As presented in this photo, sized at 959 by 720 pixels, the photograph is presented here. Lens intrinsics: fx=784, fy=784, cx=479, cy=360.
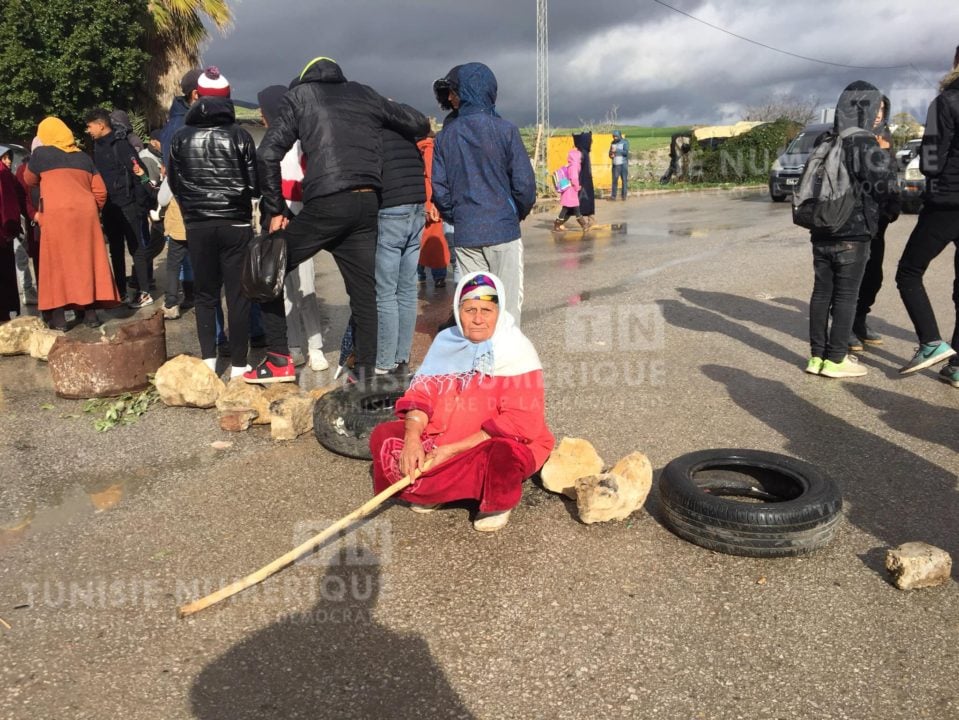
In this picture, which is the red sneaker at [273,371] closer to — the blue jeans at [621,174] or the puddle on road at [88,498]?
the puddle on road at [88,498]

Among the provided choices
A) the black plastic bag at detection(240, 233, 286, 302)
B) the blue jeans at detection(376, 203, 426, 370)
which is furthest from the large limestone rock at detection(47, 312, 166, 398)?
the blue jeans at detection(376, 203, 426, 370)

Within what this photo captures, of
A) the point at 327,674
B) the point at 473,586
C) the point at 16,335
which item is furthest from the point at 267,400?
the point at 16,335

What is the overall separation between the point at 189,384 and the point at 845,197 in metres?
4.87

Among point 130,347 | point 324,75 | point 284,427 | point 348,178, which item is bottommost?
point 284,427

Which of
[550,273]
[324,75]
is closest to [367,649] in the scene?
[324,75]

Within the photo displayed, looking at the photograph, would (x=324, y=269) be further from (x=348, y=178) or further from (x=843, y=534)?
(x=843, y=534)

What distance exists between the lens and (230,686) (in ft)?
8.94

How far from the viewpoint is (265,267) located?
5.07 meters

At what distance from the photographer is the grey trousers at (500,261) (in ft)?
17.9

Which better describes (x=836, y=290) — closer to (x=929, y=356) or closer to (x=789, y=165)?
(x=929, y=356)

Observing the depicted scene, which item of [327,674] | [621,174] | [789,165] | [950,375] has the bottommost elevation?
[327,674]

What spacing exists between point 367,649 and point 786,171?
859 inches

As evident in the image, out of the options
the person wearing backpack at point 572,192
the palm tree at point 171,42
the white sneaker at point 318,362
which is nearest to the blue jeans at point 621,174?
the person wearing backpack at point 572,192

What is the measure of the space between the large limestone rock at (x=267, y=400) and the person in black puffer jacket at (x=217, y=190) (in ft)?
2.62
